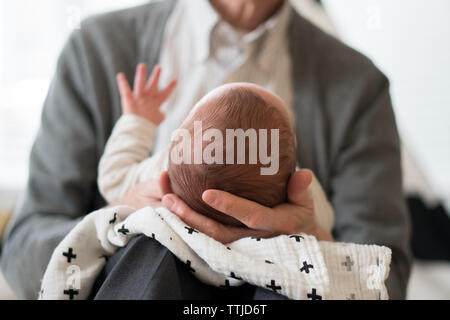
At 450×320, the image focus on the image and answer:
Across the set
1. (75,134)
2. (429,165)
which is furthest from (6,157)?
(429,165)

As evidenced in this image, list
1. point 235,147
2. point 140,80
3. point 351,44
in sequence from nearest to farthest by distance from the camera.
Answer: point 235,147 < point 140,80 < point 351,44

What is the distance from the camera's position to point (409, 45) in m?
0.61

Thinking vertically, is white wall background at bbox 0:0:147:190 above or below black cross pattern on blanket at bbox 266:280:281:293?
above

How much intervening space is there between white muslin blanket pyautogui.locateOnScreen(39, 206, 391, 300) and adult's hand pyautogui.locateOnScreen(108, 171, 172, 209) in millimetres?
15

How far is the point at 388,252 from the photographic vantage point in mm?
438

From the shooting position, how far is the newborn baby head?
359mm

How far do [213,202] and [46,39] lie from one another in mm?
345

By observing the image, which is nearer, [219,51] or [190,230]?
[190,230]

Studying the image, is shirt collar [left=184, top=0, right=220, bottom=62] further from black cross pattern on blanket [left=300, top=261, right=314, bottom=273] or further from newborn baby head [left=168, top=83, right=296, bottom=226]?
black cross pattern on blanket [left=300, top=261, right=314, bottom=273]

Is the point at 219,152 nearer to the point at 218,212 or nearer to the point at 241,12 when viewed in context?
the point at 218,212

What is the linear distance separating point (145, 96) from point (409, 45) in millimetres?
421

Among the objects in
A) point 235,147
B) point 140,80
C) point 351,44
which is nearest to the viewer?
point 235,147

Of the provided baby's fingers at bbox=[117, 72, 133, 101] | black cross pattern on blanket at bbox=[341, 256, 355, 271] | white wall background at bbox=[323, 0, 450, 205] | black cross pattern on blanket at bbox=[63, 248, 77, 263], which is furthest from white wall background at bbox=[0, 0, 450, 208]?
black cross pattern on blanket at bbox=[341, 256, 355, 271]

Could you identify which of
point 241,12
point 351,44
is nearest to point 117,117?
point 241,12
